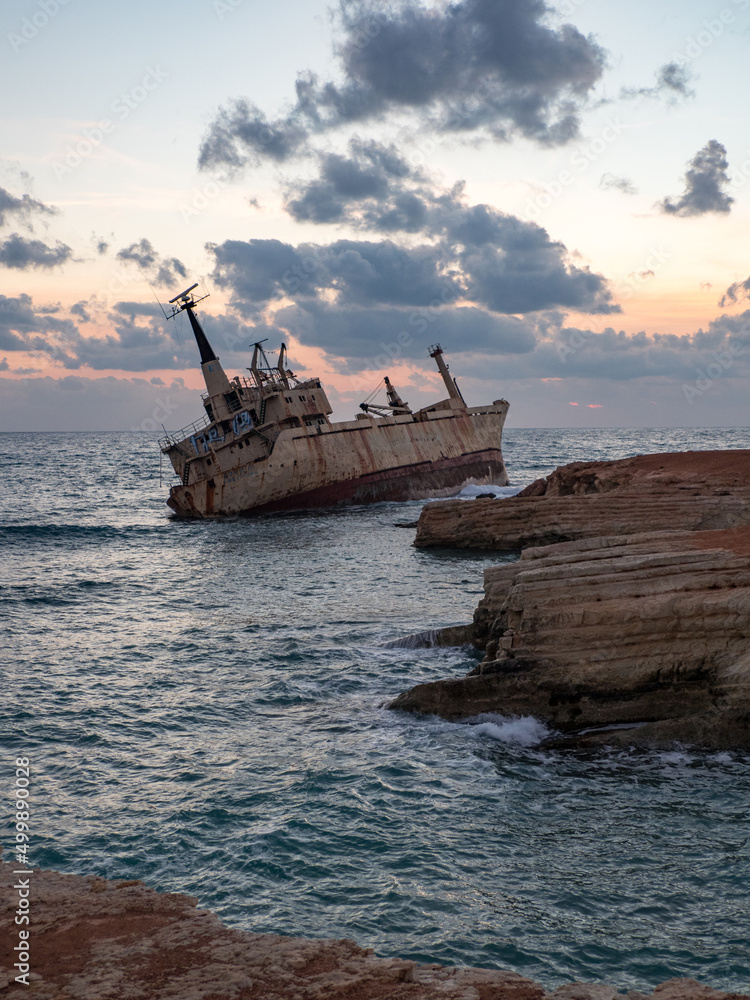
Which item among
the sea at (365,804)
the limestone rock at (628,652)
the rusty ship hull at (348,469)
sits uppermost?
the rusty ship hull at (348,469)

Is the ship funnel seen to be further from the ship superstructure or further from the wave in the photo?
the wave

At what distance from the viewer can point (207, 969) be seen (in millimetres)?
5391

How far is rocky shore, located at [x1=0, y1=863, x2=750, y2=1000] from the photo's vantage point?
5.05 m

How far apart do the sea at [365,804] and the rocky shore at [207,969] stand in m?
0.69

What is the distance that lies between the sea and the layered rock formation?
222 inches

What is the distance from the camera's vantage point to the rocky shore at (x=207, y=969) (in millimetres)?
5051

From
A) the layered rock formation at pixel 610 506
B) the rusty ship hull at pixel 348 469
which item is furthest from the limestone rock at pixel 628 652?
the rusty ship hull at pixel 348 469

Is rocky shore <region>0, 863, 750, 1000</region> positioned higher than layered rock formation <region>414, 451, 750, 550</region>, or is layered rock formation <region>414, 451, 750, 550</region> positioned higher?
layered rock formation <region>414, 451, 750, 550</region>

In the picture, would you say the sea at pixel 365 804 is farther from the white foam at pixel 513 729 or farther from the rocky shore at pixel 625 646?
the rocky shore at pixel 625 646

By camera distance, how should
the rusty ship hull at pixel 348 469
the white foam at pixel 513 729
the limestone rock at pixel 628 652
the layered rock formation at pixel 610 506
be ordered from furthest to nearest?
the rusty ship hull at pixel 348 469, the layered rock formation at pixel 610 506, the white foam at pixel 513 729, the limestone rock at pixel 628 652

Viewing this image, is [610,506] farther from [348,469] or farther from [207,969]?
[348,469]

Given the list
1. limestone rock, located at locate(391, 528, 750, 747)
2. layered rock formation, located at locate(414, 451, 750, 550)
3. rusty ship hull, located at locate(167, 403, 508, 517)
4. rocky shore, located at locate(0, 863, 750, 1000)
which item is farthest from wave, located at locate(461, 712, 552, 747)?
rusty ship hull, located at locate(167, 403, 508, 517)

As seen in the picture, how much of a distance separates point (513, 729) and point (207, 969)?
5.98 meters

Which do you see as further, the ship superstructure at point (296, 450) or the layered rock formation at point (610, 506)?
the ship superstructure at point (296, 450)
